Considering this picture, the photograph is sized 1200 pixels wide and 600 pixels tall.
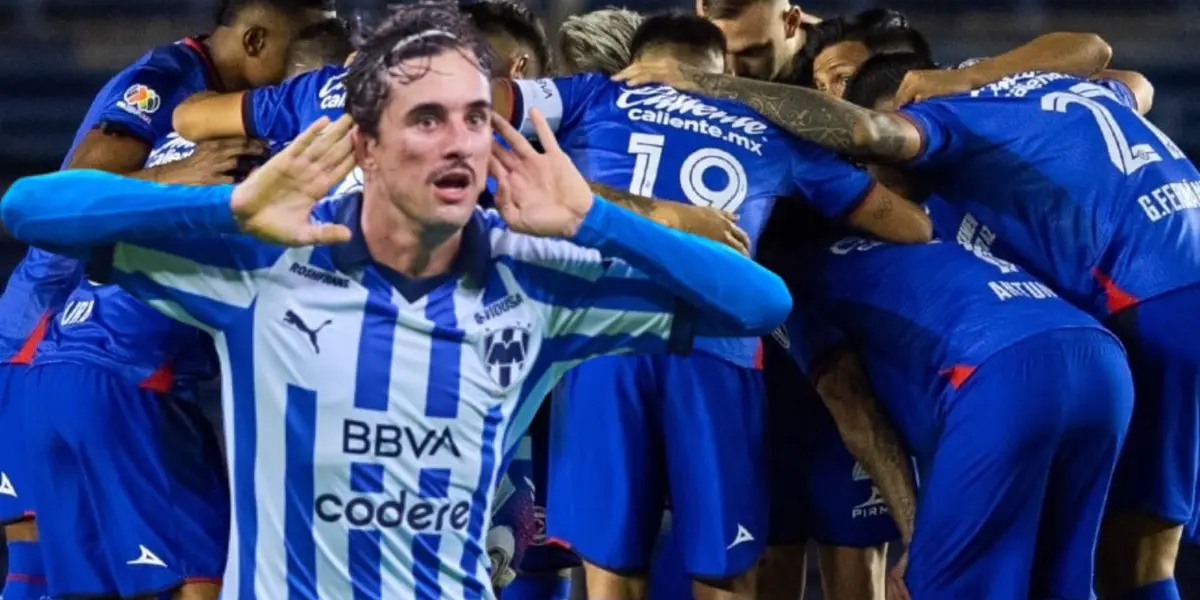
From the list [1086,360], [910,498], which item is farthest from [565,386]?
[1086,360]

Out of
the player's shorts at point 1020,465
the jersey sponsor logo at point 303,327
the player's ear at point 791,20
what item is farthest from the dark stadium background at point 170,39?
the jersey sponsor logo at point 303,327

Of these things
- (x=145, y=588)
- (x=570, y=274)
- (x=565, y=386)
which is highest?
(x=570, y=274)

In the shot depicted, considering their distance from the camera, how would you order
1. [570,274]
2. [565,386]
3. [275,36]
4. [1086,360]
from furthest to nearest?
[275,36] → [565,386] → [1086,360] → [570,274]

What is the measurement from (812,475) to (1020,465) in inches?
39.5

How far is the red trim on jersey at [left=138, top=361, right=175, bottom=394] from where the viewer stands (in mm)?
4754

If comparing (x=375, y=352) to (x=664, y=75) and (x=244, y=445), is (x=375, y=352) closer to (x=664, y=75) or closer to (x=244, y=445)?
(x=244, y=445)

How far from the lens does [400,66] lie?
122 inches

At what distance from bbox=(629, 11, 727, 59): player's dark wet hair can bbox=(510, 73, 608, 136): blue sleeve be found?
254mm

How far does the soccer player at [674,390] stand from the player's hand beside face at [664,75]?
4cm

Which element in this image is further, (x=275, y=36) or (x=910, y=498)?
(x=275, y=36)

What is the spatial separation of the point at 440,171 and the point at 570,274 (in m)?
0.36

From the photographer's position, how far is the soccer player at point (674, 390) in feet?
15.3

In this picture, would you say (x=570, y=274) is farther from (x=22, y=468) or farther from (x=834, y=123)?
(x=22, y=468)

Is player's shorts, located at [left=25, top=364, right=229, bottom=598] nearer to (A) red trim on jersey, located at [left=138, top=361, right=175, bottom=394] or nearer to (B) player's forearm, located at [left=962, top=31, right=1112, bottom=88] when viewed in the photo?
(A) red trim on jersey, located at [left=138, top=361, right=175, bottom=394]
